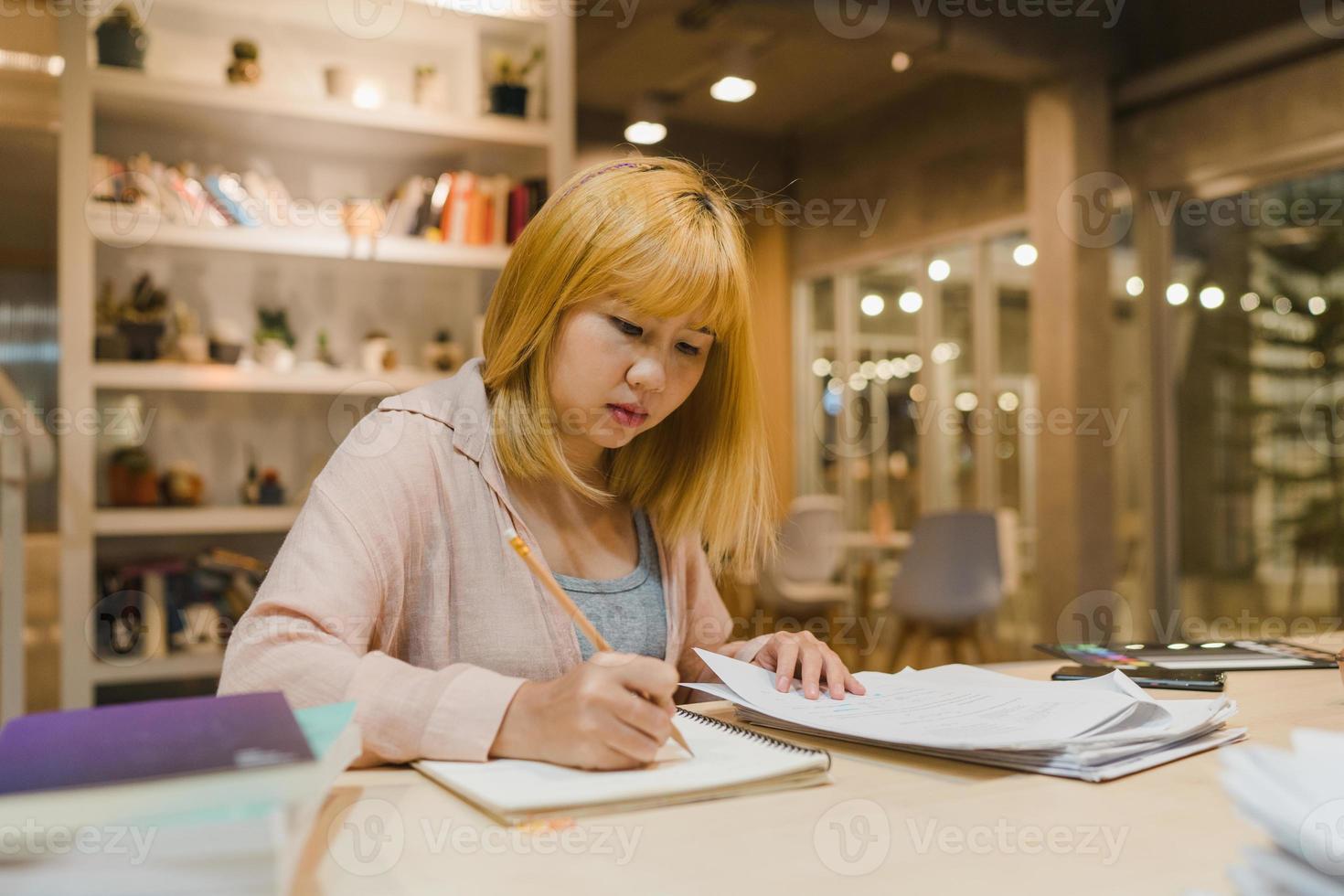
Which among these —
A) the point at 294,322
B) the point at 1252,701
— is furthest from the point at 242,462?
the point at 1252,701

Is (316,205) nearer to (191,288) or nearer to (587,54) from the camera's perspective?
(191,288)

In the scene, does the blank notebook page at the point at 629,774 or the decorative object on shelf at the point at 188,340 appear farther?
the decorative object on shelf at the point at 188,340

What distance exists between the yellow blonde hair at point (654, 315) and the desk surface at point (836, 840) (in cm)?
57

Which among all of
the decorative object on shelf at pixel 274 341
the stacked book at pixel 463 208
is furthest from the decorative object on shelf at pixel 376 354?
the stacked book at pixel 463 208

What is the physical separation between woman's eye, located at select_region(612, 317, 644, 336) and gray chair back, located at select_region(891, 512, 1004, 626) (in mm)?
3457

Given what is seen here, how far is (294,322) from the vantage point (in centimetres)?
350

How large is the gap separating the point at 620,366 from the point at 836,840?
684mm

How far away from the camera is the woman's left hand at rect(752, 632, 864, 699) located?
110cm

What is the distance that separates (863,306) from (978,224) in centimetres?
114

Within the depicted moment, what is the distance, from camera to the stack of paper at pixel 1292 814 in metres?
0.48

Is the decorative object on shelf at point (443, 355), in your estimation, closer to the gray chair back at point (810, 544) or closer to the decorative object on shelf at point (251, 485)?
the decorative object on shelf at point (251, 485)

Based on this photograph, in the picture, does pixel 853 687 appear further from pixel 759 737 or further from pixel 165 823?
pixel 165 823

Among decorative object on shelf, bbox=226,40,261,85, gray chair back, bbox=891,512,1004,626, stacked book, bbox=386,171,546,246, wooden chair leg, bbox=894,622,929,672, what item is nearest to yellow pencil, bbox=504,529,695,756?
stacked book, bbox=386,171,546,246

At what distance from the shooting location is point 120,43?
3.04 m
